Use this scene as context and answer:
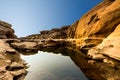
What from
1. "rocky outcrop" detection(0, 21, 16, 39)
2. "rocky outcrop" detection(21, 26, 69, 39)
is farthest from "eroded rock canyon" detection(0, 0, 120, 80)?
"rocky outcrop" detection(21, 26, 69, 39)

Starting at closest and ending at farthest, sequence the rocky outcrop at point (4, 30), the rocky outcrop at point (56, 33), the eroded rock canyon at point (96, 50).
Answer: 1. the eroded rock canyon at point (96, 50)
2. the rocky outcrop at point (4, 30)
3. the rocky outcrop at point (56, 33)

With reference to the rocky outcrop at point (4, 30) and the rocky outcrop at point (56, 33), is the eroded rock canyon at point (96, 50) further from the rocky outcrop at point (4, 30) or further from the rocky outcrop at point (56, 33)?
the rocky outcrop at point (56, 33)

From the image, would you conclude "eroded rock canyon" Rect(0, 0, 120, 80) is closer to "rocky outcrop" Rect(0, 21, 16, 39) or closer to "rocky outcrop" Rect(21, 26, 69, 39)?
"rocky outcrop" Rect(0, 21, 16, 39)

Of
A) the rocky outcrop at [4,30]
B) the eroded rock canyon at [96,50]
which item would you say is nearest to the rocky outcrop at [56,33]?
the rocky outcrop at [4,30]

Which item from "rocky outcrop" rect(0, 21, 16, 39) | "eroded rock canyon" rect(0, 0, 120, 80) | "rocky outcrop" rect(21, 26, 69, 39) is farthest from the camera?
"rocky outcrop" rect(21, 26, 69, 39)

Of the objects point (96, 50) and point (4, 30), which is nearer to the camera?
point (96, 50)

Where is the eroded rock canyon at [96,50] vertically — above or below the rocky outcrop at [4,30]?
below

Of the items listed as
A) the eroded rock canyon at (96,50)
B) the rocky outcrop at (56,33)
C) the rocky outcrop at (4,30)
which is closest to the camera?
the eroded rock canyon at (96,50)

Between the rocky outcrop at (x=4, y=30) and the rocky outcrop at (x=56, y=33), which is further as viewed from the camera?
the rocky outcrop at (x=56, y=33)

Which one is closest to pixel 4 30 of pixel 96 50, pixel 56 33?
pixel 56 33

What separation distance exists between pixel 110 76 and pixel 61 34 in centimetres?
6136

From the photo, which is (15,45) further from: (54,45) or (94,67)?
(94,67)

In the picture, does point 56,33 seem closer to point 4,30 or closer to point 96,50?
point 4,30

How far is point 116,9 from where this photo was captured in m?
25.7
